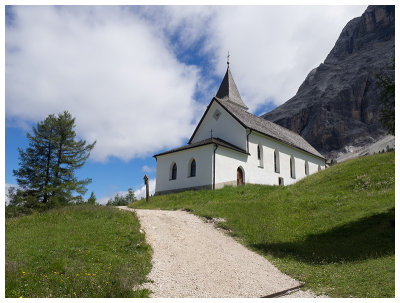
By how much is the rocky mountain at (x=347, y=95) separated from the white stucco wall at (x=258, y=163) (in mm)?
45785

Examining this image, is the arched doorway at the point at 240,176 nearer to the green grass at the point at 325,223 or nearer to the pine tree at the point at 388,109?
the green grass at the point at 325,223

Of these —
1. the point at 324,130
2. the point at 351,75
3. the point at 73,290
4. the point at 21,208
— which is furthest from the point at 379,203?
the point at 351,75

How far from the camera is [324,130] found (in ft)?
275

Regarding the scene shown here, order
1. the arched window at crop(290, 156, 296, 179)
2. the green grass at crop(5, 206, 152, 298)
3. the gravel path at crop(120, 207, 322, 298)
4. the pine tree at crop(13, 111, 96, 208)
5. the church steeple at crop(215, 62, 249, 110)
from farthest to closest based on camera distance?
the church steeple at crop(215, 62, 249, 110) < the arched window at crop(290, 156, 296, 179) < the pine tree at crop(13, 111, 96, 208) < the gravel path at crop(120, 207, 322, 298) < the green grass at crop(5, 206, 152, 298)

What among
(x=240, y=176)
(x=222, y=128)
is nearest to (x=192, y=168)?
(x=240, y=176)

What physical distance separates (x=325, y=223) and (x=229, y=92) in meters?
29.4

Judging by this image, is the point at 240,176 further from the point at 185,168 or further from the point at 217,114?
the point at 217,114

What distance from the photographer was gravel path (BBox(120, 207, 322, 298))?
8977 mm

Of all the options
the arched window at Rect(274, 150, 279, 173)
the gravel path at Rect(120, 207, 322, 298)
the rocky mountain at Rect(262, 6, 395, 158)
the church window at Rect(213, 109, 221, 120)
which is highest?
the rocky mountain at Rect(262, 6, 395, 158)

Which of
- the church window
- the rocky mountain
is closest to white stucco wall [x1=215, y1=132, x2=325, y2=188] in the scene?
the church window

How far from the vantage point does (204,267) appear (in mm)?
10930

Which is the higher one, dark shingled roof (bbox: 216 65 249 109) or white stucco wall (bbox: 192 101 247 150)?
dark shingled roof (bbox: 216 65 249 109)

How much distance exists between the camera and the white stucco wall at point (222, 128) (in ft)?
107

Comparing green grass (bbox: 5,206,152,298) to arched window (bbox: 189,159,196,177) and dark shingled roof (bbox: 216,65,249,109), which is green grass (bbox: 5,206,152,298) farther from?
dark shingled roof (bbox: 216,65,249,109)
